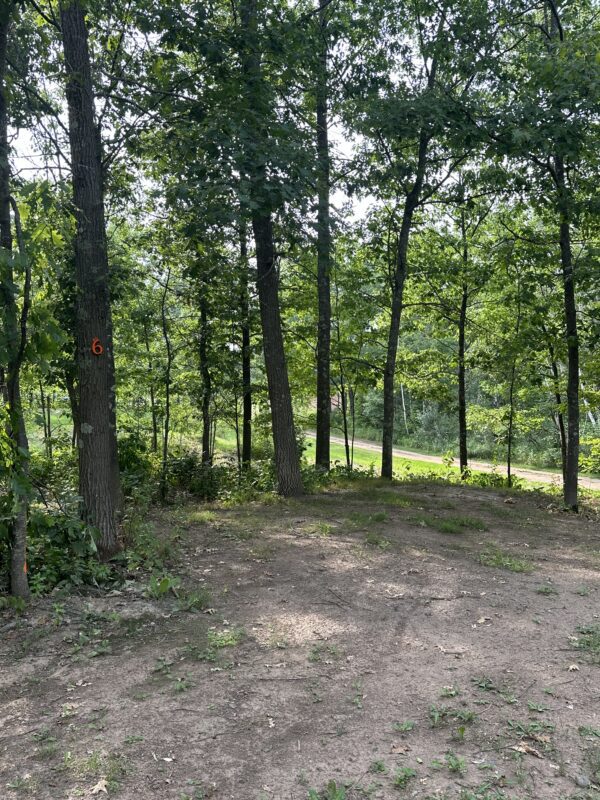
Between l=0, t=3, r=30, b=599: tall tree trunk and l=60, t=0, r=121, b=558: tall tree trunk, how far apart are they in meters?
1.00

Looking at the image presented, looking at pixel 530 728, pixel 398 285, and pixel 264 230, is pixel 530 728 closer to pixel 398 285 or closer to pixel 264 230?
pixel 264 230

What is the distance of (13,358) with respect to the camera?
3941mm

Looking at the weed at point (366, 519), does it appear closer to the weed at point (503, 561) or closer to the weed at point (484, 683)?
the weed at point (503, 561)

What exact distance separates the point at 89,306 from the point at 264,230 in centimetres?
412

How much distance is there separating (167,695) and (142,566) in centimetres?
219

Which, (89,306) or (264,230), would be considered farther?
(264,230)

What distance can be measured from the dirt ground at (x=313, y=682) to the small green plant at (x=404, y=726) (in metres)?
0.01

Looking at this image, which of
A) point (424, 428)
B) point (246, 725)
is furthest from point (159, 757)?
point (424, 428)

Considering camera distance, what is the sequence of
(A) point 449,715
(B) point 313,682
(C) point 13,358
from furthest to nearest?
(C) point 13,358 → (B) point 313,682 → (A) point 449,715

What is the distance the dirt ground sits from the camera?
271cm

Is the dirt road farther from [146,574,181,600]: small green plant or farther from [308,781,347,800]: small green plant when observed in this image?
[308,781,347,800]: small green plant

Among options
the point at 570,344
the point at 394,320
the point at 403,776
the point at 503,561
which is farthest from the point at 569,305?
the point at 403,776

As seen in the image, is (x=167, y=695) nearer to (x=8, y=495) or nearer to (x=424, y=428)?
(x=8, y=495)

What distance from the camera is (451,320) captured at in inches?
565
